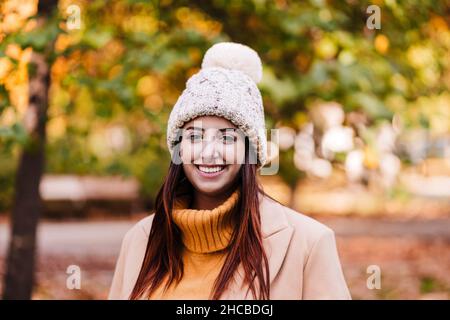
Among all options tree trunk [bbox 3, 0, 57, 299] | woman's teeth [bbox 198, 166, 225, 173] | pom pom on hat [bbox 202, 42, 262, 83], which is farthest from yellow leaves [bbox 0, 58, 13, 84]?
woman's teeth [bbox 198, 166, 225, 173]

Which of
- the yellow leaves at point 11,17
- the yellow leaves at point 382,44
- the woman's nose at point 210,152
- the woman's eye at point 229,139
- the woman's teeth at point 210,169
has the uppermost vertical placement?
the yellow leaves at point 382,44

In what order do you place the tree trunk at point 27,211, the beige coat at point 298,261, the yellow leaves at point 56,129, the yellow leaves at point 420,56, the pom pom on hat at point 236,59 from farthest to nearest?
the yellow leaves at point 56,129
the yellow leaves at point 420,56
the tree trunk at point 27,211
the pom pom on hat at point 236,59
the beige coat at point 298,261

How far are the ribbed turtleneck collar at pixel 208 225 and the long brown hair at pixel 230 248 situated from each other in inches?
1.2

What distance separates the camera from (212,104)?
2287mm

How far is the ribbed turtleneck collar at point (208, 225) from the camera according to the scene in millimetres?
2221

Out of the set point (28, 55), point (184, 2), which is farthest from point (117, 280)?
point (28, 55)

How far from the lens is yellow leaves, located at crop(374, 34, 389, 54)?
5.73m

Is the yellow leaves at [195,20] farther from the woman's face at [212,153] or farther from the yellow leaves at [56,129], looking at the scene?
the woman's face at [212,153]

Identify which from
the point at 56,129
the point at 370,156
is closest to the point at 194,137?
the point at 370,156

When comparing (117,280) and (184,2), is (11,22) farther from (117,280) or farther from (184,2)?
(117,280)

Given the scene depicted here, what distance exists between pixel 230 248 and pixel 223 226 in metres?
0.08

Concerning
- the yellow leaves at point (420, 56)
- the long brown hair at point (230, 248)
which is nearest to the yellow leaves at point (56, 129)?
the yellow leaves at point (420, 56)

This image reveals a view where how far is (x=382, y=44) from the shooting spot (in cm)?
587

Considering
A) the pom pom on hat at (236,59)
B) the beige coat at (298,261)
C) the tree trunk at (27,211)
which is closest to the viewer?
the beige coat at (298,261)
